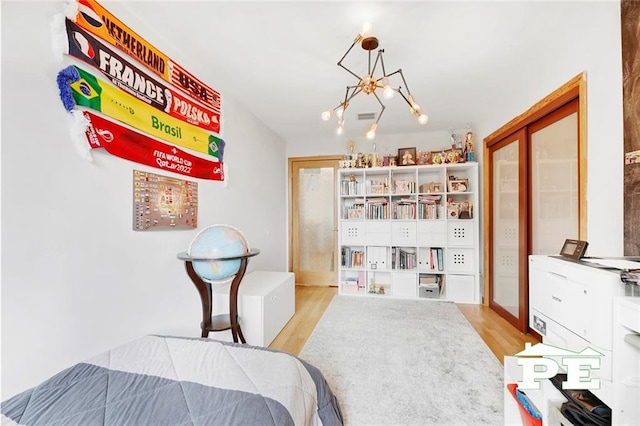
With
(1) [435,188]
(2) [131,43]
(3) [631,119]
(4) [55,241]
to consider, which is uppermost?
(2) [131,43]

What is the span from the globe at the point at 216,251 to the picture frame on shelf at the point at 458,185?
9.71 feet

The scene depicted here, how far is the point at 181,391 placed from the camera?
93cm

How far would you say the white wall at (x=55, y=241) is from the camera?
109 centimetres

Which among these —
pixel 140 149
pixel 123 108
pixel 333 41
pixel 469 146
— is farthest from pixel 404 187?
pixel 123 108

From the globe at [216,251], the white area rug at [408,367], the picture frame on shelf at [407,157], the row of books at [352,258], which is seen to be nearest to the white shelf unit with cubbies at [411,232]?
the row of books at [352,258]

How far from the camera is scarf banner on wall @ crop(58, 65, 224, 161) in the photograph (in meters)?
1.26

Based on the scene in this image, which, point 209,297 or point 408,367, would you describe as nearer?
point 209,297

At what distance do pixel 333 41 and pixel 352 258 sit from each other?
280 cm

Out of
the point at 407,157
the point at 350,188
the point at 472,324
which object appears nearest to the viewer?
the point at 472,324

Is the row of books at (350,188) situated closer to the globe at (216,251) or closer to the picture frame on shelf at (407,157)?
the picture frame on shelf at (407,157)

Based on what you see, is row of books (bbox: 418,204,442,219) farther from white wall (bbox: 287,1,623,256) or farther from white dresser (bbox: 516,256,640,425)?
white dresser (bbox: 516,256,640,425)

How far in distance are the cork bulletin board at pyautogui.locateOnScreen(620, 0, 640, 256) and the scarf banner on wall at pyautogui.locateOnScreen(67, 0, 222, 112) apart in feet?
8.94

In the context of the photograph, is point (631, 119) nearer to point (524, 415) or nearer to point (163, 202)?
point (524, 415)

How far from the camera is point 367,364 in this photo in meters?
1.98
